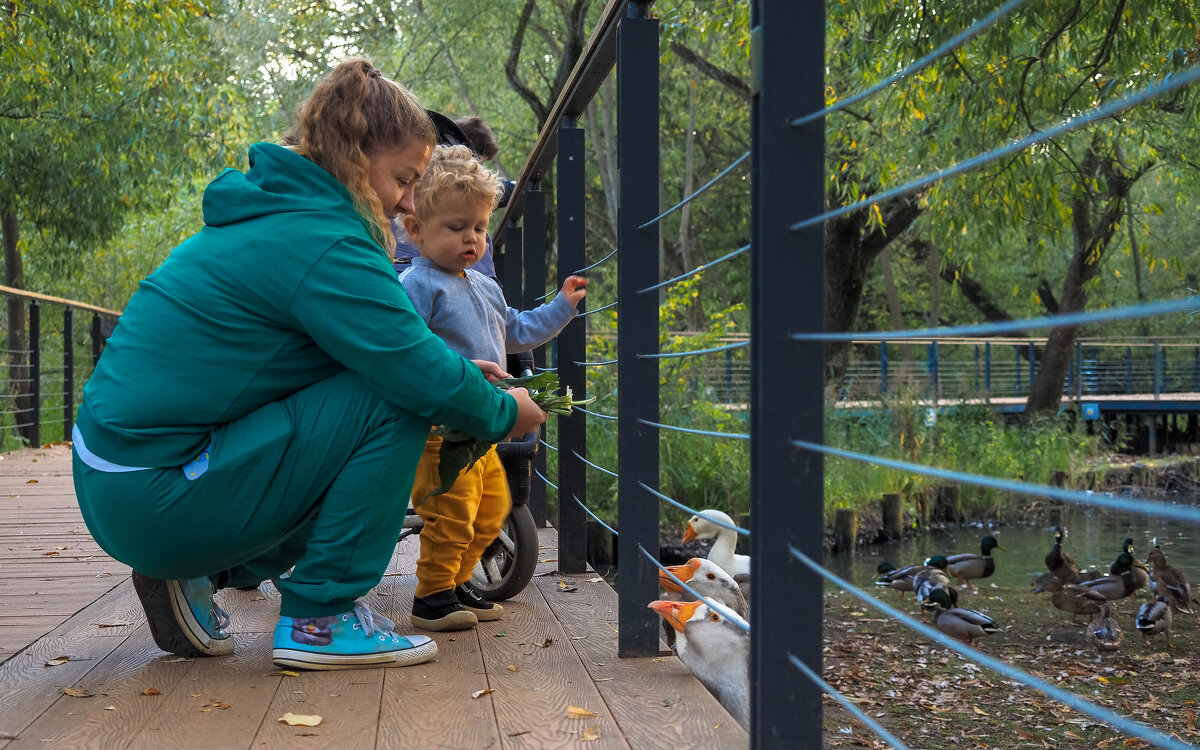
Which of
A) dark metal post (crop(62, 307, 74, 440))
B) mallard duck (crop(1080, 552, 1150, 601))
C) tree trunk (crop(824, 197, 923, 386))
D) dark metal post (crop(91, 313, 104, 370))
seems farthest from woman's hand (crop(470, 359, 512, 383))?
tree trunk (crop(824, 197, 923, 386))

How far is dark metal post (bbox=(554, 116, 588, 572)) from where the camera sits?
3.06 m

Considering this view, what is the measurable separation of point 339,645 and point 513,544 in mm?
906

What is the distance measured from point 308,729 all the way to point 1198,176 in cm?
906

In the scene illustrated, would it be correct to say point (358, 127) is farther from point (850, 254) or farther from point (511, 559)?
point (850, 254)

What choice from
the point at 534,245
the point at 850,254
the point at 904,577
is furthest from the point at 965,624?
the point at 850,254

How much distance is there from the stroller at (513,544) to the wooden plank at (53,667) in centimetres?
78

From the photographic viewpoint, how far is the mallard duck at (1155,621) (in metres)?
7.11

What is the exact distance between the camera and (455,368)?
200 cm

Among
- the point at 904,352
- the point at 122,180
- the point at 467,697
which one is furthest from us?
→ the point at 904,352

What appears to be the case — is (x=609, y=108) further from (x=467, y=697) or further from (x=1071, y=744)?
(x=467, y=697)

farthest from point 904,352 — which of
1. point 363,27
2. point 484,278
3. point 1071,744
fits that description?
point 484,278

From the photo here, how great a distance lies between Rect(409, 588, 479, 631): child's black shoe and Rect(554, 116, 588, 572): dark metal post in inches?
30.4

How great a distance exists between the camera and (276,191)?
2051 mm

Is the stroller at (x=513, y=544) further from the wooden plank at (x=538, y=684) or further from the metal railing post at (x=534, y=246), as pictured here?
the metal railing post at (x=534, y=246)
